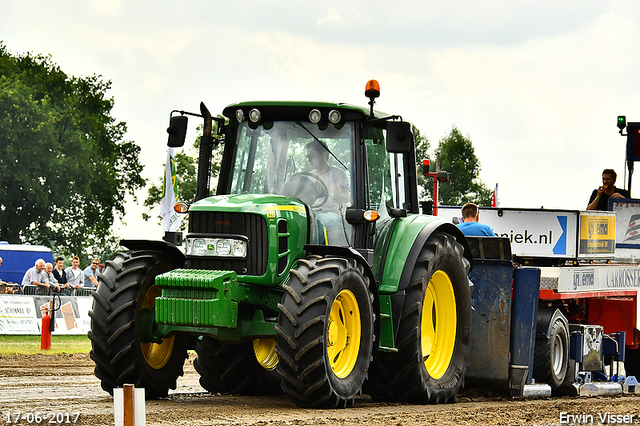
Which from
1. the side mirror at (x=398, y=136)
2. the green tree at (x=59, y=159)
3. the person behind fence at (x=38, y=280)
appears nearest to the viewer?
the side mirror at (x=398, y=136)

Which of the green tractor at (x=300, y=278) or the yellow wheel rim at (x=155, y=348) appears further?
the yellow wheel rim at (x=155, y=348)

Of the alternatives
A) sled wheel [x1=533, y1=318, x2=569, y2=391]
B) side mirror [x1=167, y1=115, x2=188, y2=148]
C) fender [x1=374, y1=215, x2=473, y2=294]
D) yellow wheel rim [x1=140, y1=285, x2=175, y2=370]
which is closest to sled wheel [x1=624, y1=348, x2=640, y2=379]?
sled wheel [x1=533, y1=318, x2=569, y2=391]

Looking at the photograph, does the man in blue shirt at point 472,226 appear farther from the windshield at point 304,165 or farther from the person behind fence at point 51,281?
the person behind fence at point 51,281

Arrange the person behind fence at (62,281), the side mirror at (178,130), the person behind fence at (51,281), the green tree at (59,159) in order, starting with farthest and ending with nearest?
the green tree at (59,159) → the person behind fence at (62,281) → the person behind fence at (51,281) → the side mirror at (178,130)

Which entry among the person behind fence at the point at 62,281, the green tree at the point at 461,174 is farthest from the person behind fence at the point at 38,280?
the green tree at the point at 461,174

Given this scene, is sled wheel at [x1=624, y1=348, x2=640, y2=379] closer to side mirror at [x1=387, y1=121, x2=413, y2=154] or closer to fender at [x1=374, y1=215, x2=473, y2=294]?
fender at [x1=374, y1=215, x2=473, y2=294]

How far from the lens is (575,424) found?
26.3ft

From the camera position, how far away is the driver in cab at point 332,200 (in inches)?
354

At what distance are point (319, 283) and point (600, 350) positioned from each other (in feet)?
17.5

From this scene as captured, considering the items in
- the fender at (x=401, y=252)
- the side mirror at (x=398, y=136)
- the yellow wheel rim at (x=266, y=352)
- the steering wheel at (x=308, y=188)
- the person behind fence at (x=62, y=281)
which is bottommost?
the person behind fence at (x=62, y=281)

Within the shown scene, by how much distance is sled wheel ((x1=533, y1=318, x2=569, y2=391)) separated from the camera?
35.2ft

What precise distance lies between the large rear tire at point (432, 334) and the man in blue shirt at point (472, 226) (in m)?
1.11

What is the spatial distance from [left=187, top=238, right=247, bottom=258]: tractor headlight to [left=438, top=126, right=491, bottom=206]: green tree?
5811 cm

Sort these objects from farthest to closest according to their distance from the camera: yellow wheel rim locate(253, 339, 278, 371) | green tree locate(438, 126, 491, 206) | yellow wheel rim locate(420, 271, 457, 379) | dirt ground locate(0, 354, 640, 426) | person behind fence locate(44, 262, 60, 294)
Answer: green tree locate(438, 126, 491, 206) < person behind fence locate(44, 262, 60, 294) < yellow wheel rim locate(420, 271, 457, 379) < yellow wheel rim locate(253, 339, 278, 371) < dirt ground locate(0, 354, 640, 426)
